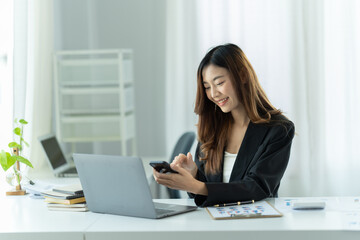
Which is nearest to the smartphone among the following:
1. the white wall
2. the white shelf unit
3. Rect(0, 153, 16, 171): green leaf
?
Rect(0, 153, 16, 171): green leaf

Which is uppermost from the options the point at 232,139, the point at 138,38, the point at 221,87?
the point at 138,38

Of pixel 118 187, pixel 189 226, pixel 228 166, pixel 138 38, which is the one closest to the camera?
pixel 189 226

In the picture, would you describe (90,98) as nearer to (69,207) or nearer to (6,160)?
(6,160)

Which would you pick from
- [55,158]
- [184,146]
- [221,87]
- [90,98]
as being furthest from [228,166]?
[90,98]

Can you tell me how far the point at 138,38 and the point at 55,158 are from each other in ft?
5.08

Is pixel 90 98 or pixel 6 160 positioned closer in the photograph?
pixel 6 160

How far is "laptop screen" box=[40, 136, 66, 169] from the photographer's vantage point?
349 centimetres

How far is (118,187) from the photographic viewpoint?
2.08 metres

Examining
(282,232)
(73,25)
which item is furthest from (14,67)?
(282,232)

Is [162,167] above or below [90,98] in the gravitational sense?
below

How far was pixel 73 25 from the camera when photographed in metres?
4.70

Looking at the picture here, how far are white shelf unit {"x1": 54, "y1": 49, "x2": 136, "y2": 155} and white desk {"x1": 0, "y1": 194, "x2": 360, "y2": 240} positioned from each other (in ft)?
6.18

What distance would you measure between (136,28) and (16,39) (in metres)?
1.31

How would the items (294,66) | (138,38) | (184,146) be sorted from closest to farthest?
(184,146)
(294,66)
(138,38)
